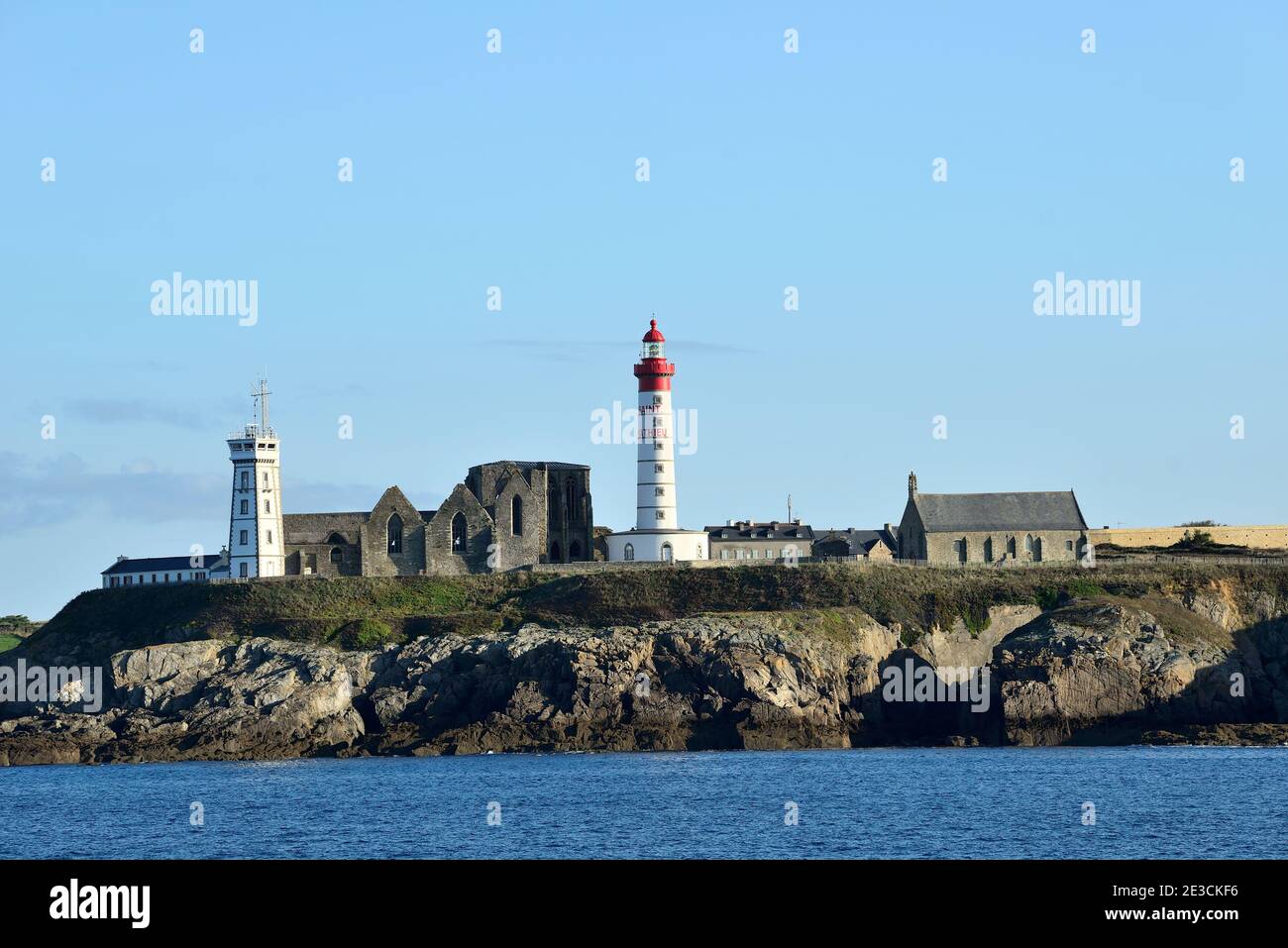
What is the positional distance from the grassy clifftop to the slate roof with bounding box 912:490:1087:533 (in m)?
4.85

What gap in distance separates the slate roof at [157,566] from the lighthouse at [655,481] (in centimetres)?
2417

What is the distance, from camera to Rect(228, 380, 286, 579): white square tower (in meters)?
89.2

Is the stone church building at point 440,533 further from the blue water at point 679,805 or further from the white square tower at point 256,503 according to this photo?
the blue water at point 679,805

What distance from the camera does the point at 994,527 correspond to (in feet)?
Result: 298

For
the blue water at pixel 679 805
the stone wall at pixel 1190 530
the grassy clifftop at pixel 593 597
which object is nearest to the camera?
the blue water at pixel 679 805

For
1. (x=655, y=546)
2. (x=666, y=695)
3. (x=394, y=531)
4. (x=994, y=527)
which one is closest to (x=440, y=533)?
(x=394, y=531)

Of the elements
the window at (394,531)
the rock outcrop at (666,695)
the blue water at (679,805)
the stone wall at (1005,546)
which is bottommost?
the blue water at (679,805)

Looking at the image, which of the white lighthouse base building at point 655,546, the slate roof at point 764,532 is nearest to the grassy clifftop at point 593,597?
the white lighthouse base building at point 655,546

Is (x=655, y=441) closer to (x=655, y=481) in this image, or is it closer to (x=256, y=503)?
(x=655, y=481)

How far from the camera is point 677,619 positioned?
7950cm

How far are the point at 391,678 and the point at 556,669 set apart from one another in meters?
8.32

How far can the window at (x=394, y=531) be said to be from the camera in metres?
91.8

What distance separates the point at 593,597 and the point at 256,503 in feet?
64.5
